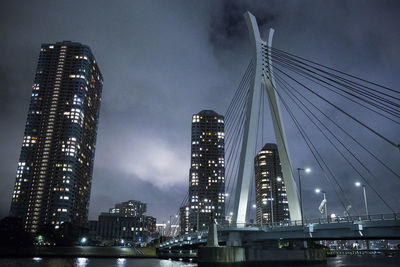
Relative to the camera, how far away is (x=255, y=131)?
44438mm

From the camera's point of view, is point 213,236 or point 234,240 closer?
point 213,236

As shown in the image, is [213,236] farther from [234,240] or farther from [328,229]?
[328,229]

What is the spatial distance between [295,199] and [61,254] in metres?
58.4

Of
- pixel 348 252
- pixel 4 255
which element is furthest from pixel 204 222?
pixel 4 255

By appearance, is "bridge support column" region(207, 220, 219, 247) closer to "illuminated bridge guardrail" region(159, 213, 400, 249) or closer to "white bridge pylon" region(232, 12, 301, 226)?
"illuminated bridge guardrail" region(159, 213, 400, 249)

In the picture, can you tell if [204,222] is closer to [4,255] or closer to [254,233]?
[4,255]

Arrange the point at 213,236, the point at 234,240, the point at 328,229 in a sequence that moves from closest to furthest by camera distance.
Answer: the point at 328,229 → the point at 213,236 → the point at 234,240

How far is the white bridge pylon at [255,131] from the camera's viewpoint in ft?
139

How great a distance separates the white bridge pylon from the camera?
1662 inches

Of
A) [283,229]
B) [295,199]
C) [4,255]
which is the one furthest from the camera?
[4,255]

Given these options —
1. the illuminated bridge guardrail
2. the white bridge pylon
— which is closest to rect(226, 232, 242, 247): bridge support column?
the illuminated bridge guardrail

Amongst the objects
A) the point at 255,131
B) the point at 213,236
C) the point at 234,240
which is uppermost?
the point at 255,131

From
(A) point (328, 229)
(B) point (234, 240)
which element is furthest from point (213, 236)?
(A) point (328, 229)

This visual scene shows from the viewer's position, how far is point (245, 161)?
42.7 meters
